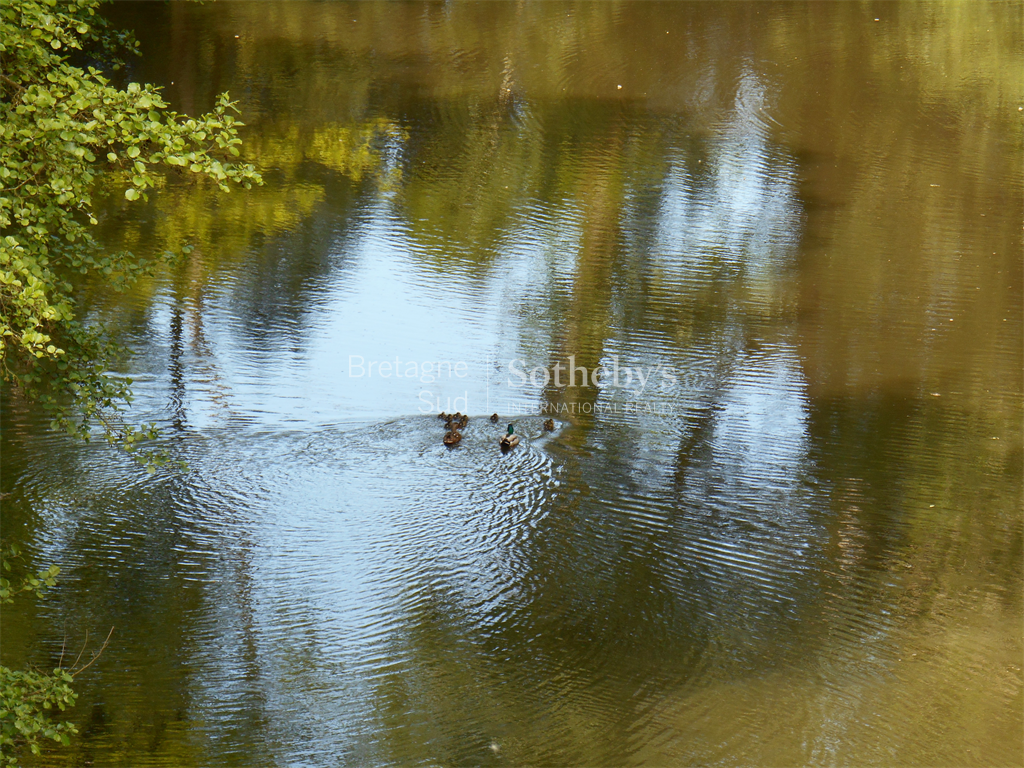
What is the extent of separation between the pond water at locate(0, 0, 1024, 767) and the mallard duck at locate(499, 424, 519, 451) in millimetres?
81

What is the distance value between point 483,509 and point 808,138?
1007cm

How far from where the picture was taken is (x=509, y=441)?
8.34m

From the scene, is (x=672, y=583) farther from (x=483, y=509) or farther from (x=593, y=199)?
(x=593, y=199)

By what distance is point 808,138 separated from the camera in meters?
15.2

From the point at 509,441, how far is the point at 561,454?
1.55 ft

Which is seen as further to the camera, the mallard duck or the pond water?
→ the mallard duck

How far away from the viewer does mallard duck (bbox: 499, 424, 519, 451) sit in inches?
327

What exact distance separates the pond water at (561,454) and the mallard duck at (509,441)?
0.08 metres

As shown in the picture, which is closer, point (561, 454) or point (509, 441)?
point (509, 441)

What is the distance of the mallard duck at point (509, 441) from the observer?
831 centimetres

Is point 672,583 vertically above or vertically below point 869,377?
below

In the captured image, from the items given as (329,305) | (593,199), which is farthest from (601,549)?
(593,199)

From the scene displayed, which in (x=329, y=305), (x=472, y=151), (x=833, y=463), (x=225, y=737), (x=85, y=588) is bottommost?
(x=225, y=737)

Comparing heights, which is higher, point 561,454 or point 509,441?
point 509,441
